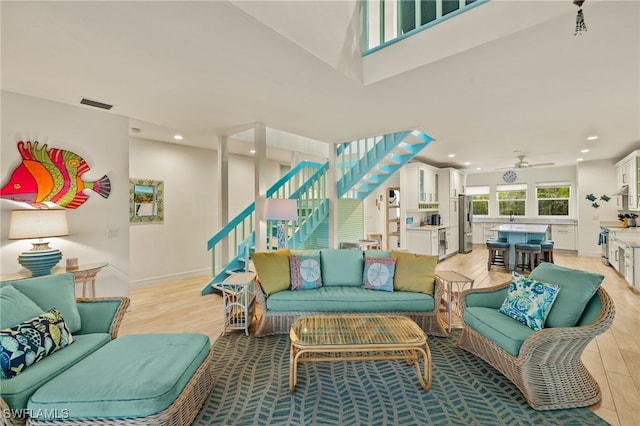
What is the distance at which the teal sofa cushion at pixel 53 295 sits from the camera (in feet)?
6.60

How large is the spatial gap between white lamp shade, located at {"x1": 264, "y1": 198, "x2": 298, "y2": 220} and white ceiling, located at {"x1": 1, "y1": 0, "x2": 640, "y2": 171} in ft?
3.66

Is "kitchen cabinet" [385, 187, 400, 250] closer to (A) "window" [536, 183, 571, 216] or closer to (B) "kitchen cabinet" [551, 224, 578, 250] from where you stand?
(B) "kitchen cabinet" [551, 224, 578, 250]

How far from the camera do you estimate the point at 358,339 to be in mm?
2127

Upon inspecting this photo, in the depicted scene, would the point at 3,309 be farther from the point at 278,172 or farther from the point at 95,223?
the point at 278,172

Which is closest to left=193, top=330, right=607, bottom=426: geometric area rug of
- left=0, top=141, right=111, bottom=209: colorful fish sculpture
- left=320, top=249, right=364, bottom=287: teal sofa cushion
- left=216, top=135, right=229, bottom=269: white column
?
left=320, top=249, right=364, bottom=287: teal sofa cushion

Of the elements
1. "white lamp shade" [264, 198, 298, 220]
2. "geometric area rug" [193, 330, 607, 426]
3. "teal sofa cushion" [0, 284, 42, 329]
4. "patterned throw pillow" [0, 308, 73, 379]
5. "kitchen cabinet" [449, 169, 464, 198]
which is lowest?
"geometric area rug" [193, 330, 607, 426]

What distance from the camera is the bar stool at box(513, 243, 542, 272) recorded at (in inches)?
231

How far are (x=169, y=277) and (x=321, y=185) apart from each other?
10.9 feet

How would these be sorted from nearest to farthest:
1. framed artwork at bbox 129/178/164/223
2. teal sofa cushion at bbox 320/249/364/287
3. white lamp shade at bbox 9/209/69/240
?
white lamp shade at bbox 9/209/69/240 < teal sofa cushion at bbox 320/249/364/287 < framed artwork at bbox 129/178/164/223

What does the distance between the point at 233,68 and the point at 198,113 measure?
1.45 meters

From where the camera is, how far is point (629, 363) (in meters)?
2.51

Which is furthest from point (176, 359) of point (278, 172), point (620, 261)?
point (620, 261)

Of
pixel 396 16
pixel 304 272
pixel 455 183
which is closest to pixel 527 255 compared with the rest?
pixel 455 183

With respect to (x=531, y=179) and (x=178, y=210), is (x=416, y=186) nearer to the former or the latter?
(x=531, y=179)
